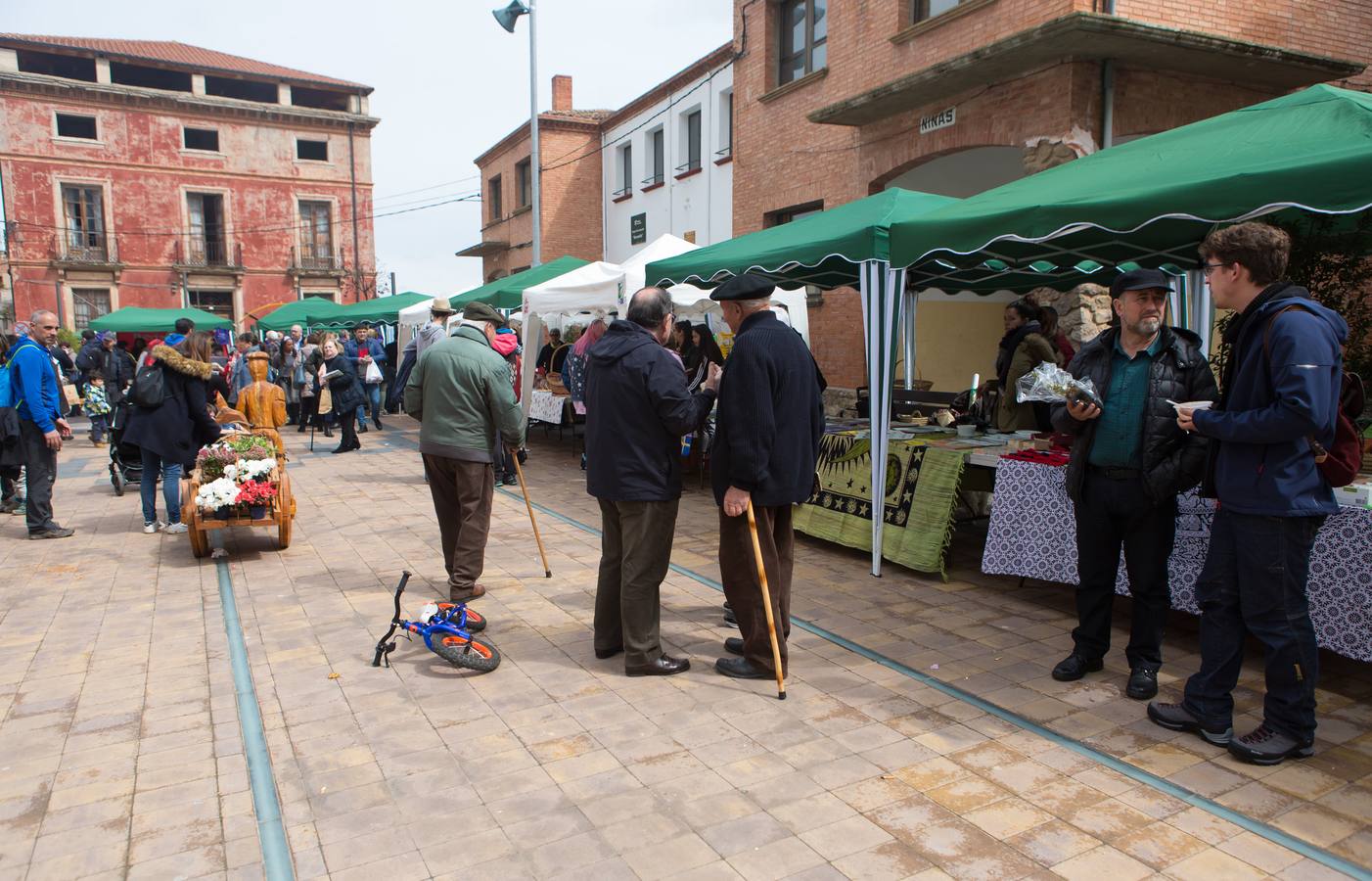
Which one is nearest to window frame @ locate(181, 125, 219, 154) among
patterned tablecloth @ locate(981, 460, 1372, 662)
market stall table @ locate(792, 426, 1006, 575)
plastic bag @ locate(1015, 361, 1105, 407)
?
market stall table @ locate(792, 426, 1006, 575)

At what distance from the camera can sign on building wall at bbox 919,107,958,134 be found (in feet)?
36.3

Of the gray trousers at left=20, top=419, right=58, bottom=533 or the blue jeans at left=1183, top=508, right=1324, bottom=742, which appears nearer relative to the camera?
the blue jeans at left=1183, top=508, right=1324, bottom=742

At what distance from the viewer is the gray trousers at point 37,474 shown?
7254 mm

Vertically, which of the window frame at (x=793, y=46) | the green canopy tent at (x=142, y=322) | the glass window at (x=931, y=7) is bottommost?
the green canopy tent at (x=142, y=322)

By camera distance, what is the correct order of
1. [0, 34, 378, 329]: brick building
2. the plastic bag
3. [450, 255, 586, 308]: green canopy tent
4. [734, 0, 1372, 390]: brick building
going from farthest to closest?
[0, 34, 378, 329]: brick building < [450, 255, 586, 308]: green canopy tent < [734, 0, 1372, 390]: brick building < the plastic bag

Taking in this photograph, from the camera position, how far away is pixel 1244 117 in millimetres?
4914

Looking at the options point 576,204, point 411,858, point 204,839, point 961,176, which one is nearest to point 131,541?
point 204,839

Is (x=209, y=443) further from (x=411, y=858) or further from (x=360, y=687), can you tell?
(x=411, y=858)

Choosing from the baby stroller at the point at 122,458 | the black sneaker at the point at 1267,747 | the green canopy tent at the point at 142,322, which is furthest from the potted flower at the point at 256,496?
the green canopy tent at the point at 142,322

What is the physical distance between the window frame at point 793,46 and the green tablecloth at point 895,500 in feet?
29.1

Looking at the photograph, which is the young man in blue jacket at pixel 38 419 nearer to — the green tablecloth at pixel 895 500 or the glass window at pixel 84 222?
the green tablecloth at pixel 895 500

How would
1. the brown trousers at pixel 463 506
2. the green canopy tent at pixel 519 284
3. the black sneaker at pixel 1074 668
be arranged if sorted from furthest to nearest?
the green canopy tent at pixel 519 284 → the brown trousers at pixel 463 506 → the black sneaker at pixel 1074 668

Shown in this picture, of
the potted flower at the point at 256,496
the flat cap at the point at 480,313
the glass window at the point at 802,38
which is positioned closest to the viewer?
the flat cap at the point at 480,313

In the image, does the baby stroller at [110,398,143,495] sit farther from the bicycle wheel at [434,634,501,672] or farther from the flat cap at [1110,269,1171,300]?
the flat cap at [1110,269,1171,300]
